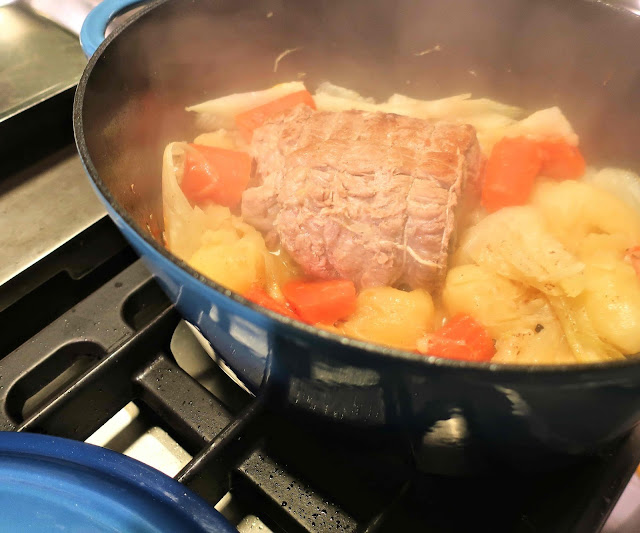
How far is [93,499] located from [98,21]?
1.03 metres

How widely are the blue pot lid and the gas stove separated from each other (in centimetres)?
14

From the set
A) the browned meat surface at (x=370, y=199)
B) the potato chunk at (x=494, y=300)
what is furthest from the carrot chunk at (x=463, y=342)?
the browned meat surface at (x=370, y=199)

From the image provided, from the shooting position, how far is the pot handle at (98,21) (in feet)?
3.95

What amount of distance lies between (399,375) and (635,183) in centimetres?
111

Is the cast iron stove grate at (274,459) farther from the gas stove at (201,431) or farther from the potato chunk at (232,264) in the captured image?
the potato chunk at (232,264)

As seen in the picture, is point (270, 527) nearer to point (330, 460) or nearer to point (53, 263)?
point (330, 460)

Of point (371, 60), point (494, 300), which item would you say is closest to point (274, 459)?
point (494, 300)

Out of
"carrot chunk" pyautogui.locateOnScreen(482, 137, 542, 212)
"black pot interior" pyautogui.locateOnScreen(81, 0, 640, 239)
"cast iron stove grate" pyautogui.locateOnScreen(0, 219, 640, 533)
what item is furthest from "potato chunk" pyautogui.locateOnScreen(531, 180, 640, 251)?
"cast iron stove grate" pyautogui.locateOnScreen(0, 219, 640, 533)

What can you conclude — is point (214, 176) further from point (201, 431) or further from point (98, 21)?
point (201, 431)

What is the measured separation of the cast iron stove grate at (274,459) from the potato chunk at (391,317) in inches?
8.2

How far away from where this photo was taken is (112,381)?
1.09m

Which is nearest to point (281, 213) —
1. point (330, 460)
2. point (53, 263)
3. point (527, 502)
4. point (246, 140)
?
point (246, 140)

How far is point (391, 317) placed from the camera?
109 centimetres

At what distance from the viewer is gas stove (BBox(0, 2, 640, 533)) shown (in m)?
0.97
